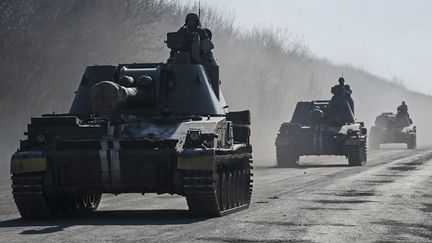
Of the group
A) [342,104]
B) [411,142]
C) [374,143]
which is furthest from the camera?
A: [374,143]

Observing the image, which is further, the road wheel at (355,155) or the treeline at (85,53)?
the treeline at (85,53)

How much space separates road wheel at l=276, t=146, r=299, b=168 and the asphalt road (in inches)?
414

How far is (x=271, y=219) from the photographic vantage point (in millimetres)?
14344

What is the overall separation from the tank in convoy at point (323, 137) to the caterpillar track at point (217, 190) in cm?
1652

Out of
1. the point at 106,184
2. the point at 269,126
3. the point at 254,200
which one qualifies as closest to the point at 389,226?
the point at 106,184

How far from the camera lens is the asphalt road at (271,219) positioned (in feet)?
39.5

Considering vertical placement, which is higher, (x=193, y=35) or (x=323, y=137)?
(x=193, y=35)

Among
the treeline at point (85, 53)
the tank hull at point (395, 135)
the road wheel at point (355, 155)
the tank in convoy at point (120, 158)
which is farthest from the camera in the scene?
the tank hull at point (395, 135)

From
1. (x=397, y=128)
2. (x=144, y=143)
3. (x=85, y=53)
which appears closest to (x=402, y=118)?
(x=397, y=128)

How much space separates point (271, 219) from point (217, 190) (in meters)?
0.97

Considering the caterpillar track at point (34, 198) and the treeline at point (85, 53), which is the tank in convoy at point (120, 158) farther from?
the treeline at point (85, 53)

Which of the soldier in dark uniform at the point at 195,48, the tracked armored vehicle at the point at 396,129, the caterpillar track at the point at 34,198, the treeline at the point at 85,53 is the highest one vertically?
the treeline at the point at 85,53

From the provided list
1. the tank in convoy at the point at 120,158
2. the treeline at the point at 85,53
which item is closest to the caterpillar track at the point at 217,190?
the tank in convoy at the point at 120,158

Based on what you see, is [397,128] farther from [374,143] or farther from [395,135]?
[374,143]
